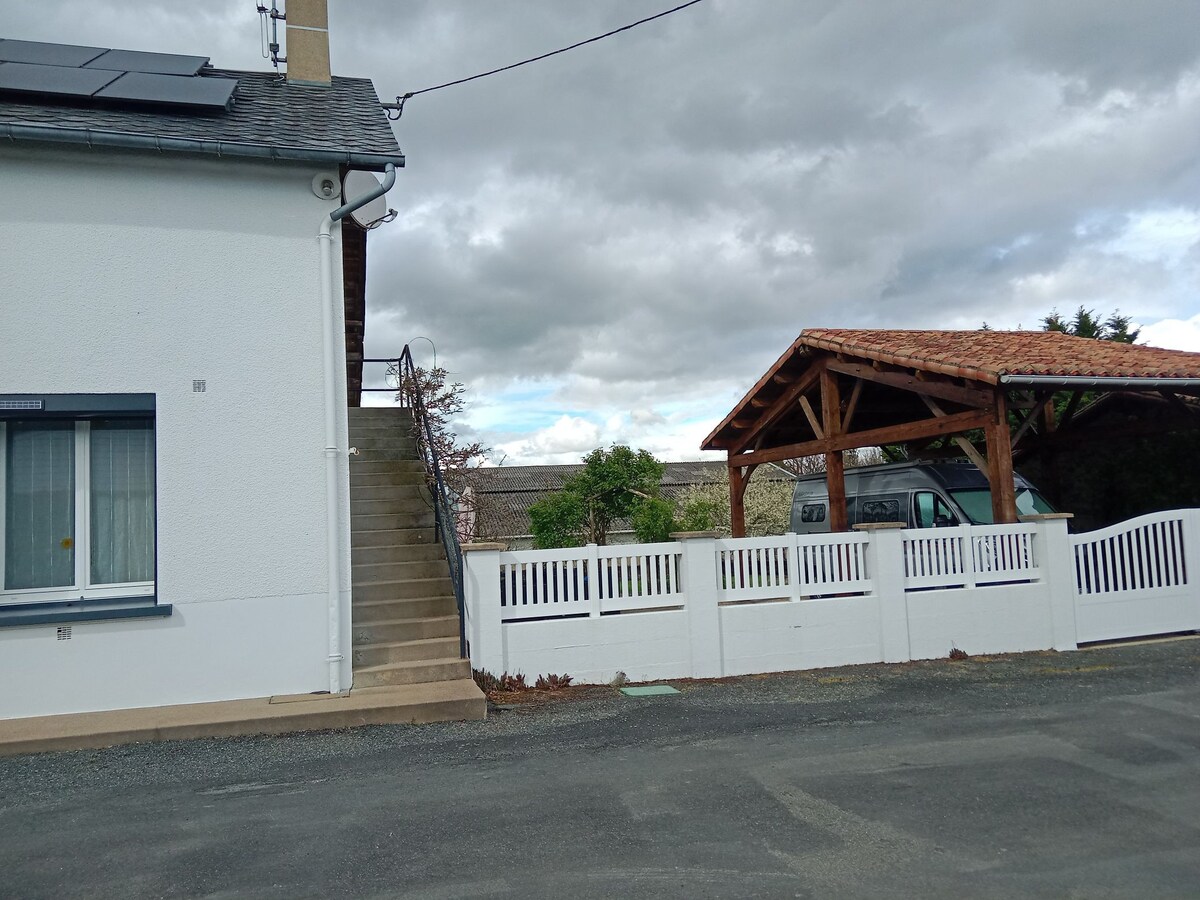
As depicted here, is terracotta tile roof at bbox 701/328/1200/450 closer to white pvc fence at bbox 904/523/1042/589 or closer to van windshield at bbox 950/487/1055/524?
white pvc fence at bbox 904/523/1042/589

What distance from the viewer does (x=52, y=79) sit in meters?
7.83

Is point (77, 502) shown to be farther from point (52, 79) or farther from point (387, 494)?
point (52, 79)

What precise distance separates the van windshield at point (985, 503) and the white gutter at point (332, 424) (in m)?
9.08

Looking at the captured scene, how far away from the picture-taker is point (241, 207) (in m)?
7.52

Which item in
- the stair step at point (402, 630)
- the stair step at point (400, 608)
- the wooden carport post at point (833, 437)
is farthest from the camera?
the wooden carport post at point (833, 437)

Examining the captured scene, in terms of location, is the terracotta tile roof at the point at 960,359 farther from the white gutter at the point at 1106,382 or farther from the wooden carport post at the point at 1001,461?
the wooden carport post at the point at 1001,461

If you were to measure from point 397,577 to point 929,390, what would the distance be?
6899 millimetres

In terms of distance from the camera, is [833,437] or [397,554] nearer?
[397,554]

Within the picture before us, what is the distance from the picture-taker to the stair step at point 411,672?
24.2ft

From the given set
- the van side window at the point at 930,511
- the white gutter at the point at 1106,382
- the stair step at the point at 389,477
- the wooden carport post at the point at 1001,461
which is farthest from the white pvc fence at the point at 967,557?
the stair step at the point at 389,477

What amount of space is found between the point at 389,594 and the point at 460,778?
136 inches

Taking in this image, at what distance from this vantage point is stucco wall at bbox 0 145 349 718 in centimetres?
692

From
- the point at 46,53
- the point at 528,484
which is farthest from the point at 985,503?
the point at 528,484

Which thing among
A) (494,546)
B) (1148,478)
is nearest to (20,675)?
(494,546)
